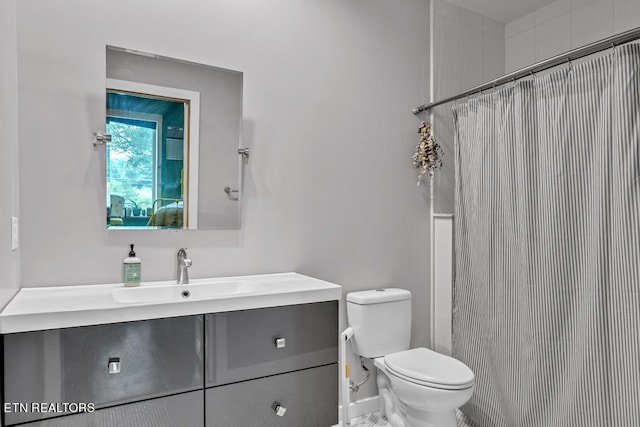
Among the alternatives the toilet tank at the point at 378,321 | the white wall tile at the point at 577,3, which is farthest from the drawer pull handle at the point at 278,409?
the white wall tile at the point at 577,3

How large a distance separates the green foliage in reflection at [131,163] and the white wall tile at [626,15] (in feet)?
8.87

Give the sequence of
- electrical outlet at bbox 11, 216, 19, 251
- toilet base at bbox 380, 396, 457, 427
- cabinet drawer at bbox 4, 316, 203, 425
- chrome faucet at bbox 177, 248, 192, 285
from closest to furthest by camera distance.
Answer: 1. cabinet drawer at bbox 4, 316, 203, 425
2. electrical outlet at bbox 11, 216, 19, 251
3. chrome faucet at bbox 177, 248, 192, 285
4. toilet base at bbox 380, 396, 457, 427

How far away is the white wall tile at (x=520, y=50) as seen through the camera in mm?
2854

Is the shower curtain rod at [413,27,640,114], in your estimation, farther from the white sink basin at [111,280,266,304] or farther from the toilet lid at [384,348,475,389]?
the white sink basin at [111,280,266,304]

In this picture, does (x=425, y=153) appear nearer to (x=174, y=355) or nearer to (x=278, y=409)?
(x=278, y=409)

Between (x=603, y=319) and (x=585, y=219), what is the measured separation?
432 millimetres

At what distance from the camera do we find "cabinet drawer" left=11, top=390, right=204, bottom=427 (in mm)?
1260

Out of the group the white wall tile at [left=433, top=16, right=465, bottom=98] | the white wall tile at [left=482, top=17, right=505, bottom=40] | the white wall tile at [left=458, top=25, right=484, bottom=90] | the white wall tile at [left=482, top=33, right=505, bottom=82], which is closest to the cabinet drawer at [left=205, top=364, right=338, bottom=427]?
the white wall tile at [left=433, top=16, right=465, bottom=98]

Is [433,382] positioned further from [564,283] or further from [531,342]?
[564,283]

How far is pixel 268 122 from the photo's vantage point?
2.10m

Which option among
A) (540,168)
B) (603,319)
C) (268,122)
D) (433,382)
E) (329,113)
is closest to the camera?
(603,319)

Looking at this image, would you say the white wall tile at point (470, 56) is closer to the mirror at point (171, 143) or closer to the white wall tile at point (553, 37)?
the white wall tile at point (553, 37)

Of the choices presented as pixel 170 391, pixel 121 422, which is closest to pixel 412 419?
pixel 170 391

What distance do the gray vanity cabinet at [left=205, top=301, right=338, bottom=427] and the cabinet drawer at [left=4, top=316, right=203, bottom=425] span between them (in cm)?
9
